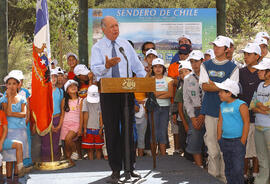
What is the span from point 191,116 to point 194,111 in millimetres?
101

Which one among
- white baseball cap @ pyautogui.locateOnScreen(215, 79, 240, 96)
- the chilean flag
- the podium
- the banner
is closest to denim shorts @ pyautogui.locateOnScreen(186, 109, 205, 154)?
white baseball cap @ pyautogui.locateOnScreen(215, 79, 240, 96)

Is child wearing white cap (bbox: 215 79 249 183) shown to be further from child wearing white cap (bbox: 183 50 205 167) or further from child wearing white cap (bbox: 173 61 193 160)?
child wearing white cap (bbox: 173 61 193 160)

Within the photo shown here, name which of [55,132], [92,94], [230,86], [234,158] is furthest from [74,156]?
[230,86]

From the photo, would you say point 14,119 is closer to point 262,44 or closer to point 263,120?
point 263,120

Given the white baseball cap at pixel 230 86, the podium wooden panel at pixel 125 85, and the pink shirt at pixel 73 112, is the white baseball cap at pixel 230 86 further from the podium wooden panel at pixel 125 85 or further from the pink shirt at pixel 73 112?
the pink shirt at pixel 73 112

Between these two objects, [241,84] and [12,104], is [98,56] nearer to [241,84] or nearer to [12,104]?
[12,104]

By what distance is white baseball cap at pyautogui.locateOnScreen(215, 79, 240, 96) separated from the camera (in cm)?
511

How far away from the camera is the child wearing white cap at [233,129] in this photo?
16.6 feet

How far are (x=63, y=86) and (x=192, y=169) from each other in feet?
9.59

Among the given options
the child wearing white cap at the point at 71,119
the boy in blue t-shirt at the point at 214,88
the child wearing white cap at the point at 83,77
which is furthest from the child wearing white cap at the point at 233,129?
the child wearing white cap at the point at 83,77

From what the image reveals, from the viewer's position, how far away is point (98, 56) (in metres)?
4.97

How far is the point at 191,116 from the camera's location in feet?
20.7

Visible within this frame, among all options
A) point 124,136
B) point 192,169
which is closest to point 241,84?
point 192,169

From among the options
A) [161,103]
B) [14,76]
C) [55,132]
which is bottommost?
[55,132]
